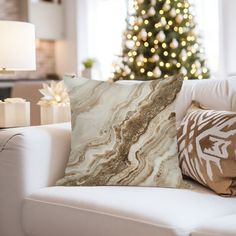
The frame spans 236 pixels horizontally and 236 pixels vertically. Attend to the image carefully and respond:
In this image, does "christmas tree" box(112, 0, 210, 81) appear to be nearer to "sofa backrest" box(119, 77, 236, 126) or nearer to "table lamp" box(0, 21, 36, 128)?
"table lamp" box(0, 21, 36, 128)

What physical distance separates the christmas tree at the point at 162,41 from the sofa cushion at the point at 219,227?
283 centimetres

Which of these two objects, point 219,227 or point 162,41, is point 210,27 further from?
point 219,227

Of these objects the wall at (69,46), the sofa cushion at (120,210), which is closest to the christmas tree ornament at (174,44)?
the sofa cushion at (120,210)

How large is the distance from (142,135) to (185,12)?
2.55m

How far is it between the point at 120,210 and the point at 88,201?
175mm

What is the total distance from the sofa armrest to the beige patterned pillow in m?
0.59

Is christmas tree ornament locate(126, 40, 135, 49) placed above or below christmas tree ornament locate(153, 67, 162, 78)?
above

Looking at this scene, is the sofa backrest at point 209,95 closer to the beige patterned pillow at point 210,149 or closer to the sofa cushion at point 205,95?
the sofa cushion at point 205,95

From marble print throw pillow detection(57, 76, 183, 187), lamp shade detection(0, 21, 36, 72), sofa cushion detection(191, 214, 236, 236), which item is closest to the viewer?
sofa cushion detection(191, 214, 236, 236)

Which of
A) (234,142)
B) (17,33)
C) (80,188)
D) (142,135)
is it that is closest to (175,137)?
(142,135)

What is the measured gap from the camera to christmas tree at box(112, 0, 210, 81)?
14.4ft

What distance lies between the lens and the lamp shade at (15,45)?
277cm

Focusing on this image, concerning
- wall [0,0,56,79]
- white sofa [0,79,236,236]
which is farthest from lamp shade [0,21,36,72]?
wall [0,0,56,79]

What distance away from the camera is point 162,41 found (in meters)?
4.41
